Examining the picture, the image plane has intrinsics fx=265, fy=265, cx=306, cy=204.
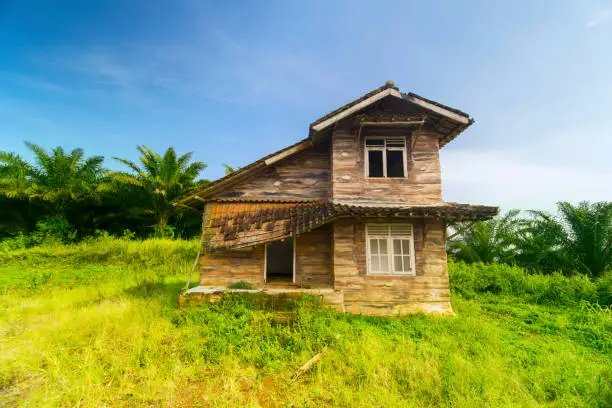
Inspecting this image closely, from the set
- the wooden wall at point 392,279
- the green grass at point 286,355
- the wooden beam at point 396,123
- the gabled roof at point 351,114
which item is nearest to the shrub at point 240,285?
the green grass at point 286,355

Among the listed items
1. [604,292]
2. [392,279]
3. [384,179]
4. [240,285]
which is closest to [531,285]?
[604,292]

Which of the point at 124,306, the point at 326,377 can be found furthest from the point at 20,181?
the point at 326,377

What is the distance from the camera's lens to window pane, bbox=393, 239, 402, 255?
8.88 metres

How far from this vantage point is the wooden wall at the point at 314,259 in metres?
9.25

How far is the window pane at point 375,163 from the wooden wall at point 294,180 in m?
1.62

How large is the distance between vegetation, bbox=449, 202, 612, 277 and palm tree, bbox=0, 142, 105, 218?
83.5 ft

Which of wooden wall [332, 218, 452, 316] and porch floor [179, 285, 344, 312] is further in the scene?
wooden wall [332, 218, 452, 316]

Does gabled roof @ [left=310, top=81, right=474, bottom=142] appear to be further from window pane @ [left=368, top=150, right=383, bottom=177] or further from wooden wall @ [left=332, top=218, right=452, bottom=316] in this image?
wooden wall @ [left=332, top=218, right=452, bottom=316]

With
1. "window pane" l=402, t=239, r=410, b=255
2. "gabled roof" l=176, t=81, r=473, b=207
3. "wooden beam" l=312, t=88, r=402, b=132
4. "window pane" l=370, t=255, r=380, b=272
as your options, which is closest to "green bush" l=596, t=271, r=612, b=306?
"window pane" l=402, t=239, r=410, b=255

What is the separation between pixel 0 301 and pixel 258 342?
32.3 feet

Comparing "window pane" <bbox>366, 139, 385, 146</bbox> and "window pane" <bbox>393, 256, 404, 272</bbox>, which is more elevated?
"window pane" <bbox>366, 139, 385, 146</bbox>

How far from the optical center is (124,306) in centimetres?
762

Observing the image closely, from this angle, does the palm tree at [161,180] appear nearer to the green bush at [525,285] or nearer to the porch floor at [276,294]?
the porch floor at [276,294]

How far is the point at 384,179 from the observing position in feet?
30.6
